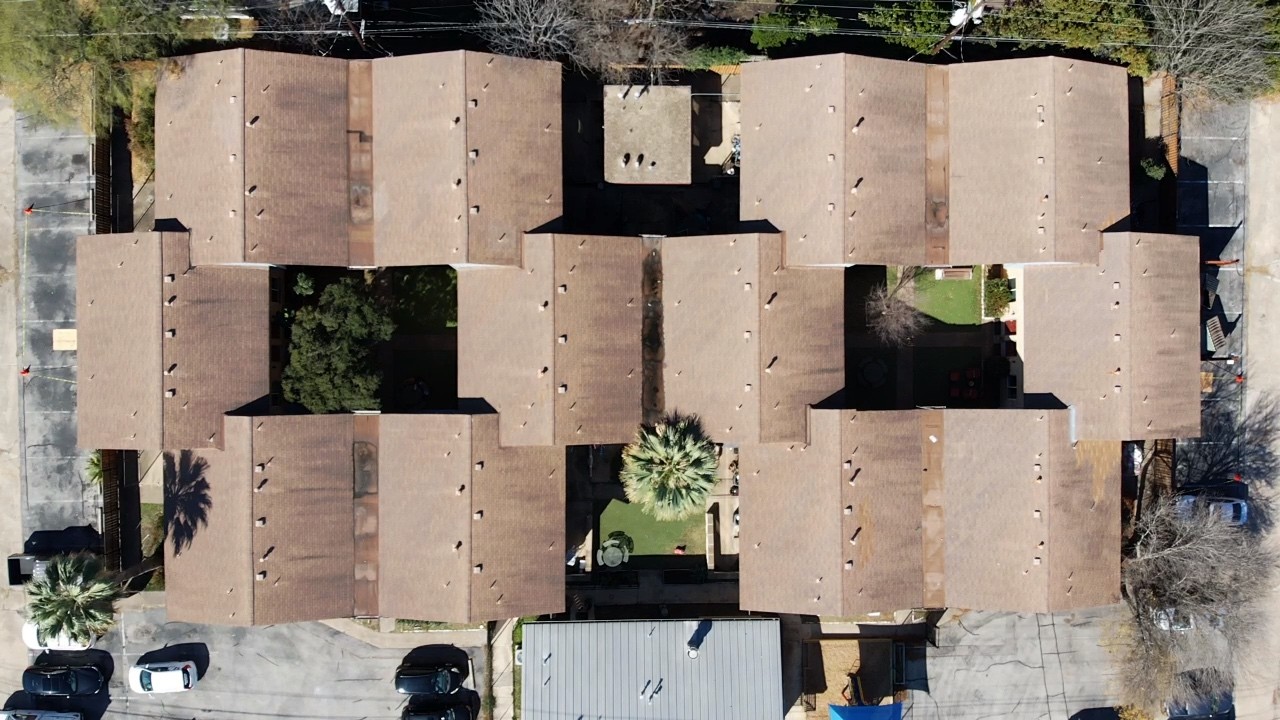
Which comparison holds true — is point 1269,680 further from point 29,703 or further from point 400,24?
point 29,703

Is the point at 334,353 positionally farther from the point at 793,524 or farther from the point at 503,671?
the point at 793,524

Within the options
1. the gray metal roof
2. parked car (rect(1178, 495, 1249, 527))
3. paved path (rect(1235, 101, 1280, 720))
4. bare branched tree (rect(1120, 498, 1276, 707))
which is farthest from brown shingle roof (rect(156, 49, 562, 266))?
paved path (rect(1235, 101, 1280, 720))

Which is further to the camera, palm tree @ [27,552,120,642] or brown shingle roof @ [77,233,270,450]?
palm tree @ [27,552,120,642]

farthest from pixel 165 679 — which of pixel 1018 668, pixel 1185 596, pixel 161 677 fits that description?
pixel 1185 596

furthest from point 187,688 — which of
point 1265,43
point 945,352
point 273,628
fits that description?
point 1265,43

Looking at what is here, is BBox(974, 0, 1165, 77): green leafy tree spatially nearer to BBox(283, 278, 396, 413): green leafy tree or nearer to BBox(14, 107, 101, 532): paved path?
BBox(283, 278, 396, 413): green leafy tree

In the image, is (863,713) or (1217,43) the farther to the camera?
(863,713)
